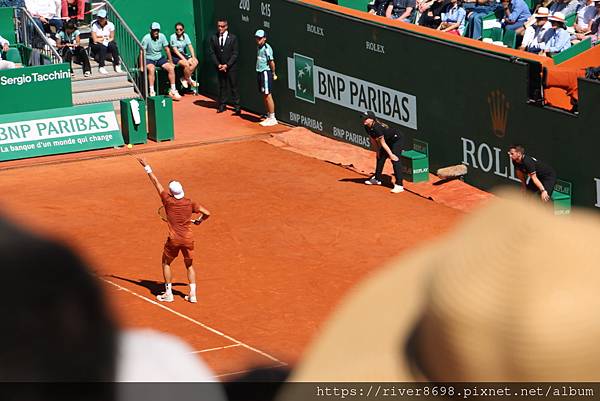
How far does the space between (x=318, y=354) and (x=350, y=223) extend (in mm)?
17494

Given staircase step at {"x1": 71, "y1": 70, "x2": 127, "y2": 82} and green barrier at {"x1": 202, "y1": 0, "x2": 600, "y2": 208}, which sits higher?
green barrier at {"x1": 202, "y1": 0, "x2": 600, "y2": 208}

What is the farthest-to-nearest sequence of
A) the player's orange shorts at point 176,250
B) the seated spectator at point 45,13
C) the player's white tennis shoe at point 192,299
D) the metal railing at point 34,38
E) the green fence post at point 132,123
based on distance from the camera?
the seated spectator at point 45,13
the metal railing at point 34,38
the green fence post at point 132,123
the player's white tennis shoe at point 192,299
the player's orange shorts at point 176,250

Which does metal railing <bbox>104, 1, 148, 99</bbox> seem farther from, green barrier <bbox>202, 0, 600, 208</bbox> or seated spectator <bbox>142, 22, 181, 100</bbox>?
green barrier <bbox>202, 0, 600, 208</bbox>

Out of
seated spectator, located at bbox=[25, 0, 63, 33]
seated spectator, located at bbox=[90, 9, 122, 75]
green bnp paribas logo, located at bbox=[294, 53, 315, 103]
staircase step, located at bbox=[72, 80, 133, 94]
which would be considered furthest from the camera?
seated spectator, located at bbox=[25, 0, 63, 33]

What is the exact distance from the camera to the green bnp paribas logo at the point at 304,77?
24842 mm

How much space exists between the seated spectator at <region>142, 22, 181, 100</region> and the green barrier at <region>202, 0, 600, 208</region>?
1.62 metres

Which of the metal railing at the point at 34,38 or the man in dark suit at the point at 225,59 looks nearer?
the metal railing at the point at 34,38

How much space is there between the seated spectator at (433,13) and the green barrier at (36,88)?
7.76 m

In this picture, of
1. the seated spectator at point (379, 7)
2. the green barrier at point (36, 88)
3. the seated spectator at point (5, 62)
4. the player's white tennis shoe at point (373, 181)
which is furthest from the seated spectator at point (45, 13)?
the player's white tennis shoe at point (373, 181)

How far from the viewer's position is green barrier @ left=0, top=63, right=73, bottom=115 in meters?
24.1

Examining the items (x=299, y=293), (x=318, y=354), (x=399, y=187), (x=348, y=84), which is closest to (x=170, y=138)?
(x=348, y=84)

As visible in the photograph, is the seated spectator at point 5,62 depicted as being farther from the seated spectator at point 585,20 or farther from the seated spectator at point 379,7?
the seated spectator at point 585,20

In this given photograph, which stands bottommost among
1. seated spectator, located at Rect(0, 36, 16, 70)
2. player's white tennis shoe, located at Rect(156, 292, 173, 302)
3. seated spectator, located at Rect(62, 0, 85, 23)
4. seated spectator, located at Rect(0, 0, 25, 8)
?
player's white tennis shoe, located at Rect(156, 292, 173, 302)

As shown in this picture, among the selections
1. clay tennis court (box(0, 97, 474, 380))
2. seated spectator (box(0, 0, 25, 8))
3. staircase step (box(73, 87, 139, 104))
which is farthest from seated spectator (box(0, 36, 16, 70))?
clay tennis court (box(0, 97, 474, 380))
